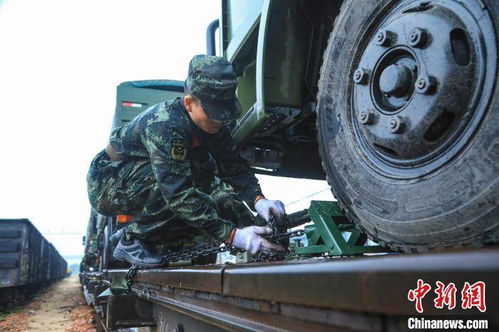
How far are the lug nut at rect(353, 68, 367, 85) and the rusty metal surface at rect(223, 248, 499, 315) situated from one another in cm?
82

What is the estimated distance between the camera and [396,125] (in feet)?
3.89

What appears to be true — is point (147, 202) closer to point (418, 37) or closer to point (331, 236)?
point (331, 236)

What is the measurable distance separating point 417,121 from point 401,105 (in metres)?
→ 0.09

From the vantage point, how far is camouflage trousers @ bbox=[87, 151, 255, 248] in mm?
2691

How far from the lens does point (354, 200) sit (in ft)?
4.52

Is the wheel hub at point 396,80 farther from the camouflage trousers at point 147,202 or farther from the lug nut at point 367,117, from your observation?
the camouflage trousers at point 147,202

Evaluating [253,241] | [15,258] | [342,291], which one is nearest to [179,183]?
Answer: [253,241]

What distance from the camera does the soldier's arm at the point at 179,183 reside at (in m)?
1.99

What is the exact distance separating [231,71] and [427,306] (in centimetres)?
195

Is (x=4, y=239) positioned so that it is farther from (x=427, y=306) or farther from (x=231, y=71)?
(x=427, y=306)

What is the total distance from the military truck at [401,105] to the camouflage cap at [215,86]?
53 centimetres

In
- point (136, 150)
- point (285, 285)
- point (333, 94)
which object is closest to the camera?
point (285, 285)

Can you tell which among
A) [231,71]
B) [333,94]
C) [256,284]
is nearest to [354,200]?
[333,94]

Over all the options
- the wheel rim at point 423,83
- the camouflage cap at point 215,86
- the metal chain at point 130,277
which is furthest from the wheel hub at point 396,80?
the metal chain at point 130,277
